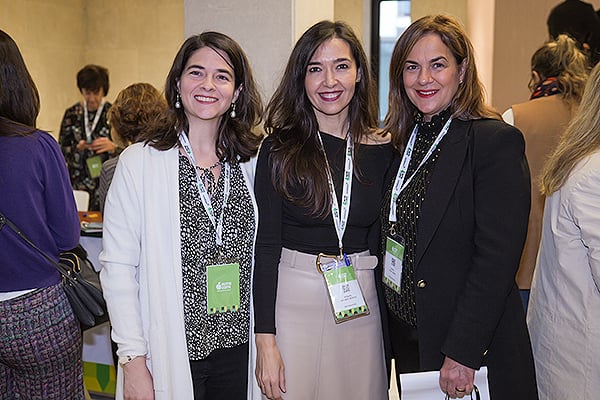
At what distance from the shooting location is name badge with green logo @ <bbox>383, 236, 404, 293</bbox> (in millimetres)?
2102

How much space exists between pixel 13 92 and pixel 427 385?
168 centimetres

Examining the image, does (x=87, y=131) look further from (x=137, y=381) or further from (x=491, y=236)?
(x=491, y=236)

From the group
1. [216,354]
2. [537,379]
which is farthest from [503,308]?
[216,354]

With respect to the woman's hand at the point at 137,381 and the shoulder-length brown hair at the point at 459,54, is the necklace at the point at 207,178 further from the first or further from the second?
the shoulder-length brown hair at the point at 459,54

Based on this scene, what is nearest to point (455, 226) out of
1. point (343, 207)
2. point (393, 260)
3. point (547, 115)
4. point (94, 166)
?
point (393, 260)

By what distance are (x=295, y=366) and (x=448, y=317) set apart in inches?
20.6

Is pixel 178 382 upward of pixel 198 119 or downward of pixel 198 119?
downward

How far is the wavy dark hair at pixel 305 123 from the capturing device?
2197mm

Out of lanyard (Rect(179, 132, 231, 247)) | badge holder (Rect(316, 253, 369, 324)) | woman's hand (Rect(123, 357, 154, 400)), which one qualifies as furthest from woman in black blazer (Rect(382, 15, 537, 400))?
woman's hand (Rect(123, 357, 154, 400))

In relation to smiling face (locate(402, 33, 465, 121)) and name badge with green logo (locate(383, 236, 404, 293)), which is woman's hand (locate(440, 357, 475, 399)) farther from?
smiling face (locate(402, 33, 465, 121))

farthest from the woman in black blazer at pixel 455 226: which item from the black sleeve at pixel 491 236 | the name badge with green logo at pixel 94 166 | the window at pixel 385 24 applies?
the window at pixel 385 24

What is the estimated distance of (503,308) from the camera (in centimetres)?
198

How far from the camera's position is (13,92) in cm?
235

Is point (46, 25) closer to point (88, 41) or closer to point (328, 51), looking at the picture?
point (88, 41)
